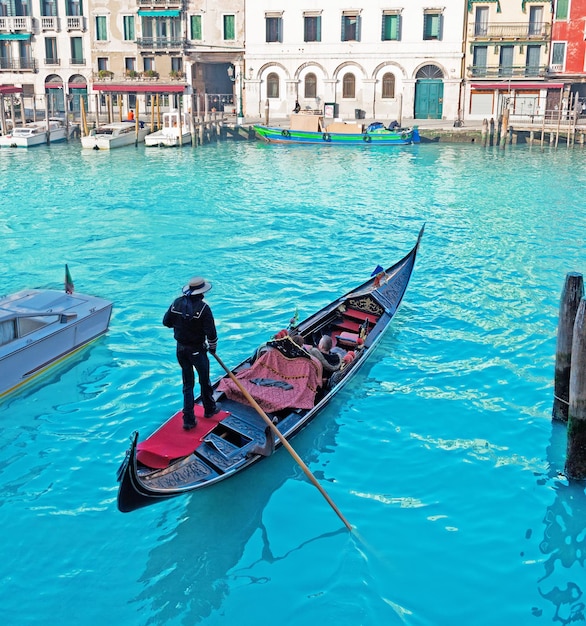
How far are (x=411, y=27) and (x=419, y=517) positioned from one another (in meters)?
36.2

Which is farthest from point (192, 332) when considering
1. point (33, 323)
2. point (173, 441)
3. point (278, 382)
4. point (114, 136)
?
point (114, 136)

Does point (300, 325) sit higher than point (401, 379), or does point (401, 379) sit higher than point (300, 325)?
point (300, 325)

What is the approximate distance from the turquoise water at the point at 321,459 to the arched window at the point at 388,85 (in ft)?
77.9

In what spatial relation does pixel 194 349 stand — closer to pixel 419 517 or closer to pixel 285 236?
pixel 419 517

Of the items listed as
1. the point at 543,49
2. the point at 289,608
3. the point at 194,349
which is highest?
the point at 543,49

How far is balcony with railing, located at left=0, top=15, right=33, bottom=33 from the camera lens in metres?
42.1

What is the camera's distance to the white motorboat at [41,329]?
9.27 meters

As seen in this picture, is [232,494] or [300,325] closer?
[232,494]

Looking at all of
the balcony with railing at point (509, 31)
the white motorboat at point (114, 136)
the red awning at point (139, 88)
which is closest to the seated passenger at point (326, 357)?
the white motorboat at point (114, 136)

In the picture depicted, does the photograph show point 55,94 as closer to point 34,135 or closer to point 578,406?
point 34,135

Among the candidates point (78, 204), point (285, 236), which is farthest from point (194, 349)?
point (78, 204)

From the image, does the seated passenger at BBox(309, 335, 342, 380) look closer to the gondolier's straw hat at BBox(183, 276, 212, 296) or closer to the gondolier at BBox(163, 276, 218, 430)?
the gondolier at BBox(163, 276, 218, 430)

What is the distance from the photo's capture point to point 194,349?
7562mm

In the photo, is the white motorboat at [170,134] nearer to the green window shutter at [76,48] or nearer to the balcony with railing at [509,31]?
the green window shutter at [76,48]
